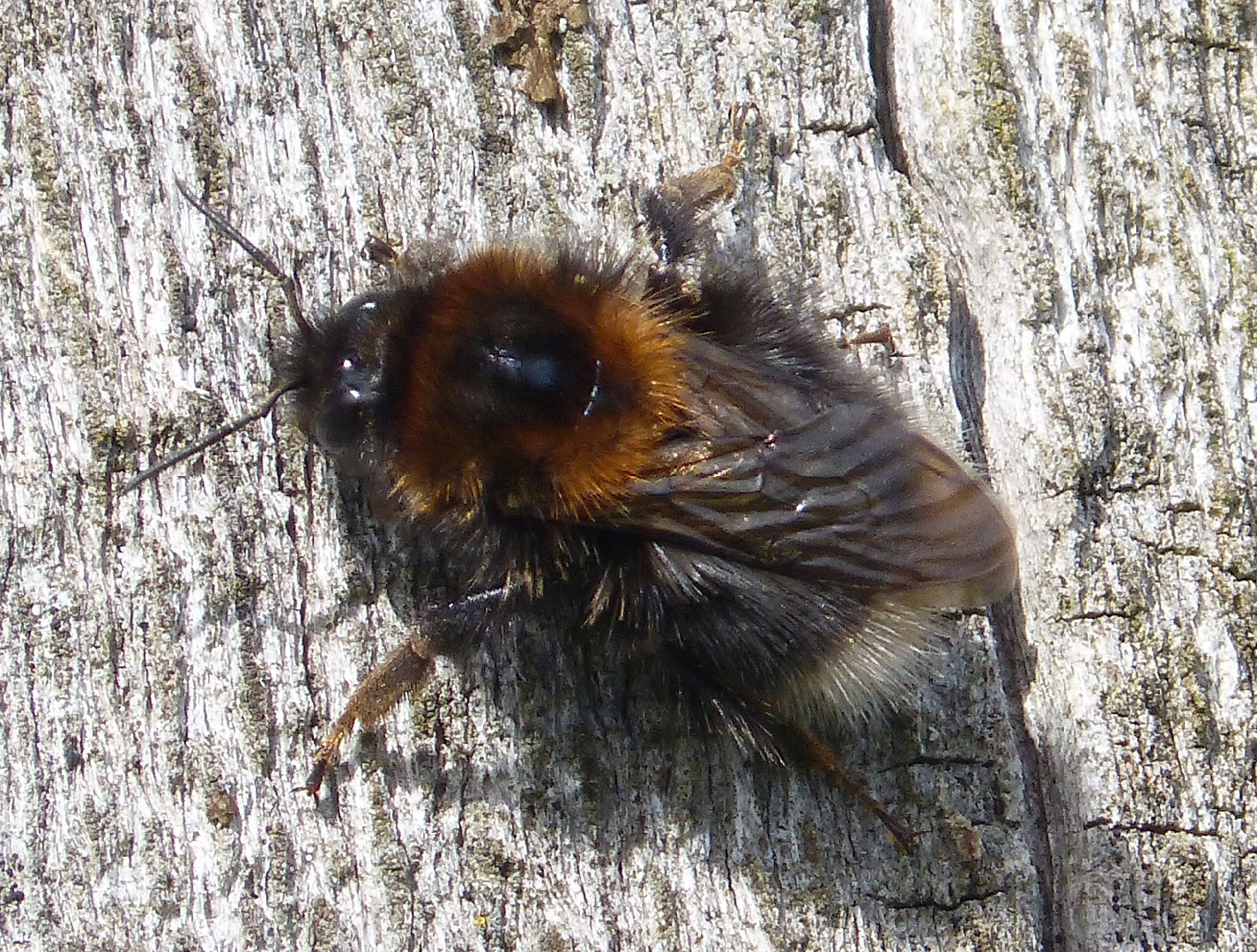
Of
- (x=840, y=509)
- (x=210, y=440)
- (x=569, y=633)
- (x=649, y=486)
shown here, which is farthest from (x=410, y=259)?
(x=840, y=509)

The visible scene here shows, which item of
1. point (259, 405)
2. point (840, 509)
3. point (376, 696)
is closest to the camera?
point (840, 509)

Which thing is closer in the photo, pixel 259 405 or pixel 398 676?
pixel 398 676

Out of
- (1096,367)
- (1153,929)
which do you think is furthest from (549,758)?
(1096,367)

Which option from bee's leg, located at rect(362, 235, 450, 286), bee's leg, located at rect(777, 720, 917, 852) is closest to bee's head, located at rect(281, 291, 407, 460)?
bee's leg, located at rect(362, 235, 450, 286)

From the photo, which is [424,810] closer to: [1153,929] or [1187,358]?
[1153,929]

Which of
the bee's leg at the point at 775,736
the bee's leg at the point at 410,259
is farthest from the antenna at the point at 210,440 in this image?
the bee's leg at the point at 775,736

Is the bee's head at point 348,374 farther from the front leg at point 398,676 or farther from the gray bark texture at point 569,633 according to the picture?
the front leg at point 398,676

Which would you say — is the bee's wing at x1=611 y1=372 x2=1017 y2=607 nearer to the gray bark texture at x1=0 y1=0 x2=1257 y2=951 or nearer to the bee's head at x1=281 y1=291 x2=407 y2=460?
the gray bark texture at x1=0 y1=0 x2=1257 y2=951

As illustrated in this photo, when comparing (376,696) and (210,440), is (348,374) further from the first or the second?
(376,696)
